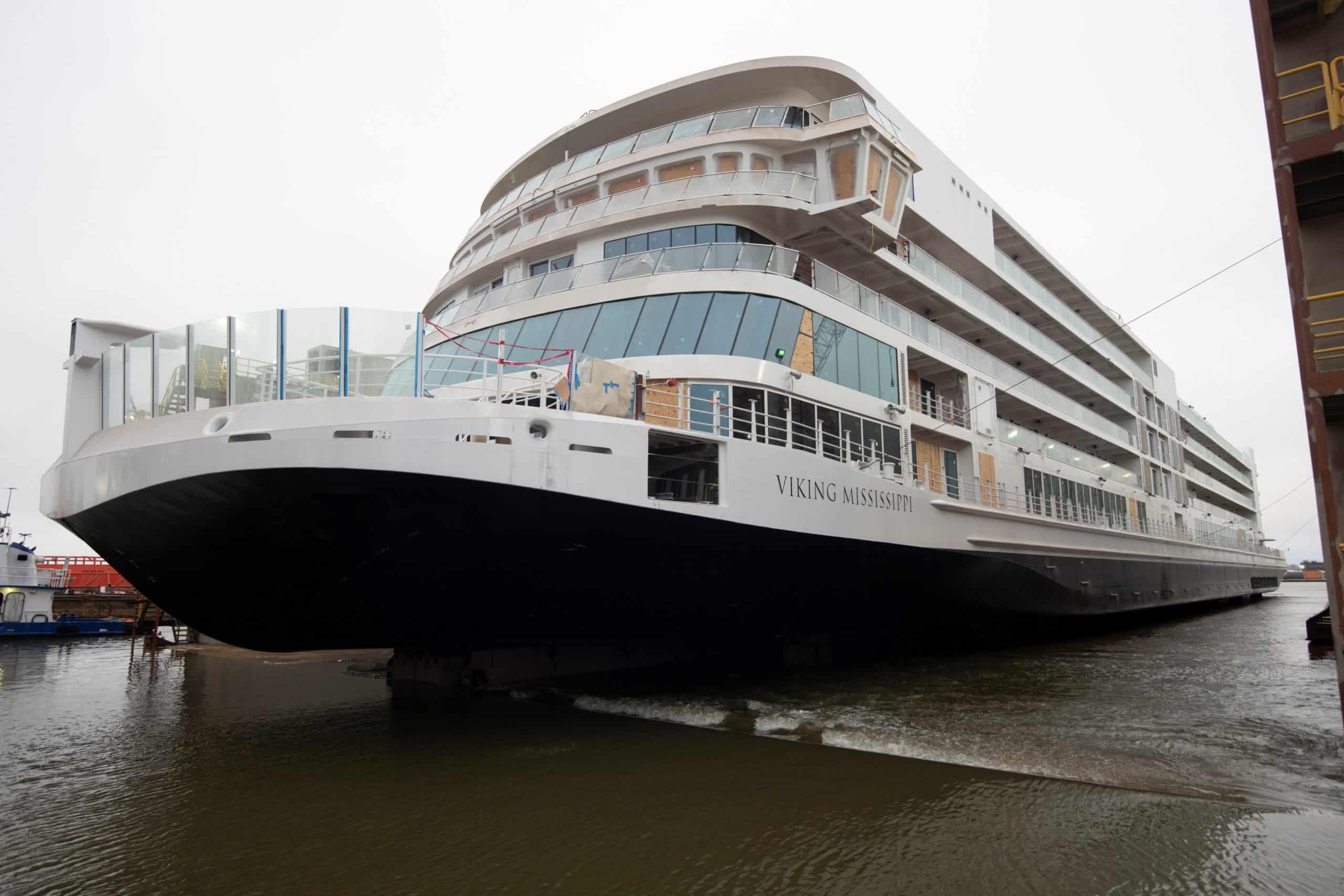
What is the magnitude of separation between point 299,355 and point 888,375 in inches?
417

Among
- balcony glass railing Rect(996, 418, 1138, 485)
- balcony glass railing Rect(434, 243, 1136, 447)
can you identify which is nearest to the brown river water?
balcony glass railing Rect(434, 243, 1136, 447)

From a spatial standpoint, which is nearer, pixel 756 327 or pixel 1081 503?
pixel 756 327

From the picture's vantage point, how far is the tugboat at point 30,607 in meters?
26.9

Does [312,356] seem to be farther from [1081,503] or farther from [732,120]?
[1081,503]

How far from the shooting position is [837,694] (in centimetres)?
1150

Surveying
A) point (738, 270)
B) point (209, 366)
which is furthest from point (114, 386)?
point (738, 270)

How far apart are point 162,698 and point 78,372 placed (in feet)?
23.8

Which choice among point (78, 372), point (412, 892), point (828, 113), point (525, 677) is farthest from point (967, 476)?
point (78, 372)

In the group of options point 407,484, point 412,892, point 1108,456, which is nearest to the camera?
point 412,892

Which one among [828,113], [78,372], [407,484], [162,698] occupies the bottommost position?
[162,698]

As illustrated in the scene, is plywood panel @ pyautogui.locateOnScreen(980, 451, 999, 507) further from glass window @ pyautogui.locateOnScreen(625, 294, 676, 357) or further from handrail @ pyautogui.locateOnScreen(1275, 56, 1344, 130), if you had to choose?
handrail @ pyautogui.locateOnScreen(1275, 56, 1344, 130)

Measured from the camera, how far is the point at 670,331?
39.6 feet

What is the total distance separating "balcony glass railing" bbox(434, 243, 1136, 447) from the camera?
41.8ft

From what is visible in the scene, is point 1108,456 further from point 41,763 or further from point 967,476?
point 41,763
